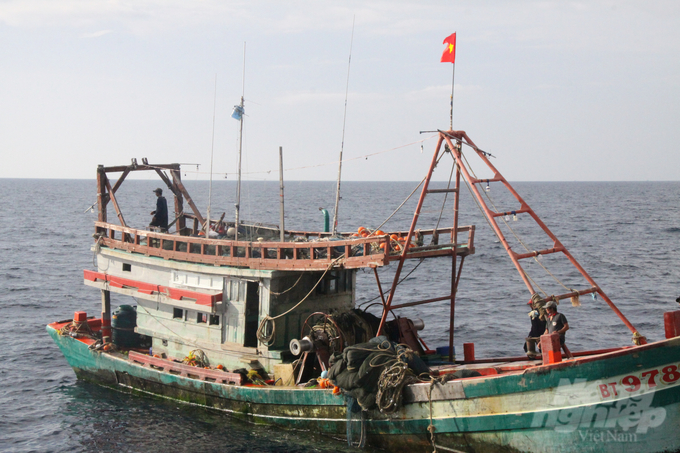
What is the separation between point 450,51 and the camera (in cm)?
1313

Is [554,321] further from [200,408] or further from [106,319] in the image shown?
[106,319]

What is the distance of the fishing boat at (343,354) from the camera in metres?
10.6

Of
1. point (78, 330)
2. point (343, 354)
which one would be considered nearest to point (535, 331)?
point (343, 354)

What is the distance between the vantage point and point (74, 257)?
Result: 44500mm

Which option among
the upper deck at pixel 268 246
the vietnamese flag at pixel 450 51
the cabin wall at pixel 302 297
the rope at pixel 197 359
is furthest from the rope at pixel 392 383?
the vietnamese flag at pixel 450 51

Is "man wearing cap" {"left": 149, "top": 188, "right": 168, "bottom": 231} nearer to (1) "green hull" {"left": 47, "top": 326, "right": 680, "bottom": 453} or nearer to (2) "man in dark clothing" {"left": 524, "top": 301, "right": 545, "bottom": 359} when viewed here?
(1) "green hull" {"left": 47, "top": 326, "right": 680, "bottom": 453}

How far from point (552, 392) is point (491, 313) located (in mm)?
17395

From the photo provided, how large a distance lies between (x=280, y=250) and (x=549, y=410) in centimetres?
633

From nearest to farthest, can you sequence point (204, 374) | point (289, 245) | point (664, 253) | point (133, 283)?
point (289, 245) → point (204, 374) → point (133, 283) → point (664, 253)

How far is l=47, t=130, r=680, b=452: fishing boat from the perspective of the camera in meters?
10.6

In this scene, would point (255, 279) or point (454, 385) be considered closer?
point (454, 385)

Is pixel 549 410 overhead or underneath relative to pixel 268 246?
underneath

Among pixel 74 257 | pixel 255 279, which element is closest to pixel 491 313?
pixel 255 279

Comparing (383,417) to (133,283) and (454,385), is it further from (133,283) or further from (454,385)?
(133,283)
